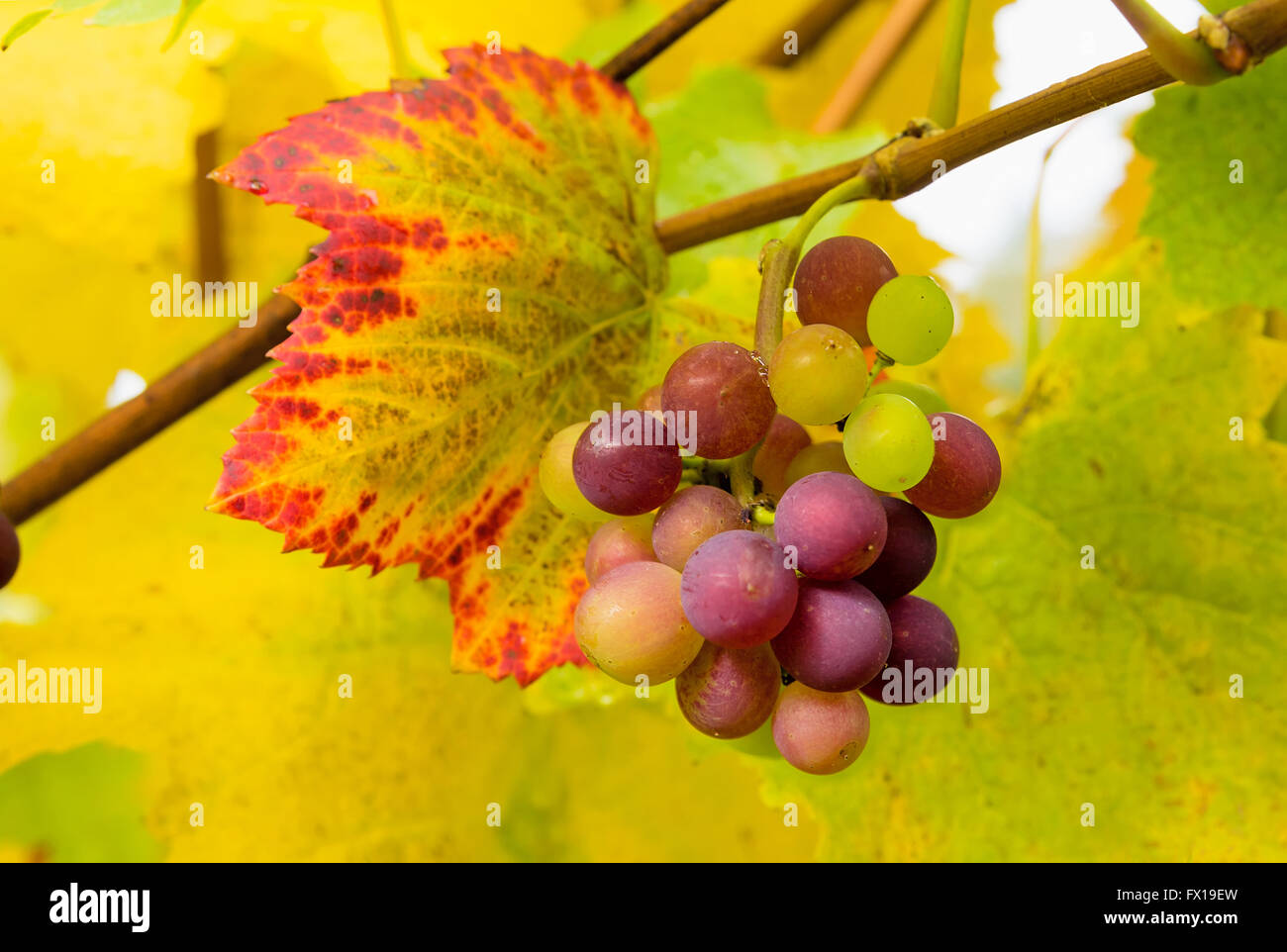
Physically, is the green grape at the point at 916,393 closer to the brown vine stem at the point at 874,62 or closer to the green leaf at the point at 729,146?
the green leaf at the point at 729,146

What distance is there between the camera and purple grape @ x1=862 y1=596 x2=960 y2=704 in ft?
1.03

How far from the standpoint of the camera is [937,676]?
0.32 meters

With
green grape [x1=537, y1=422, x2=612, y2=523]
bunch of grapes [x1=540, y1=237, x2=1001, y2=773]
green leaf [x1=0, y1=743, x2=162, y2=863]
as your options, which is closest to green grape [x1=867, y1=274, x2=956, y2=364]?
bunch of grapes [x1=540, y1=237, x2=1001, y2=773]

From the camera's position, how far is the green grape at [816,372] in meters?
0.29

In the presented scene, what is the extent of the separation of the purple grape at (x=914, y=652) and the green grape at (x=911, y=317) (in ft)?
0.27

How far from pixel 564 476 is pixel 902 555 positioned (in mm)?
114

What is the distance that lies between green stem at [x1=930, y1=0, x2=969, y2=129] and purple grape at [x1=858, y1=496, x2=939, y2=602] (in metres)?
0.17

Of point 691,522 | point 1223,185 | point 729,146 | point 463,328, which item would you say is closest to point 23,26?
point 463,328

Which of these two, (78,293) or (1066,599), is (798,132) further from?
(78,293)

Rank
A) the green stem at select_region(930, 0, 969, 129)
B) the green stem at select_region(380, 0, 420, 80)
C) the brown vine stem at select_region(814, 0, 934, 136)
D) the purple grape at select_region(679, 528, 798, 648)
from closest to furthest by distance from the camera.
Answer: the purple grape at select_region(679, 528, 798, 648) < the green stem at select_region(930, 0, 969, 129) < the green stem at select_region(380, 0, 420, 80) < the brown vine stem at select_region(814, 0, 934, 136)

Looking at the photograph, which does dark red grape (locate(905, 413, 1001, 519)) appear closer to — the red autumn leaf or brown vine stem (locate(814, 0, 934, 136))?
the red autumn leaf

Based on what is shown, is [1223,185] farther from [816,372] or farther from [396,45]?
[396,45]

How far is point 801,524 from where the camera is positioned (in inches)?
11.0

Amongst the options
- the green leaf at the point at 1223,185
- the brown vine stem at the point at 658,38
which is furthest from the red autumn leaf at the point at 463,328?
the green leaf at the point at 1223,185
